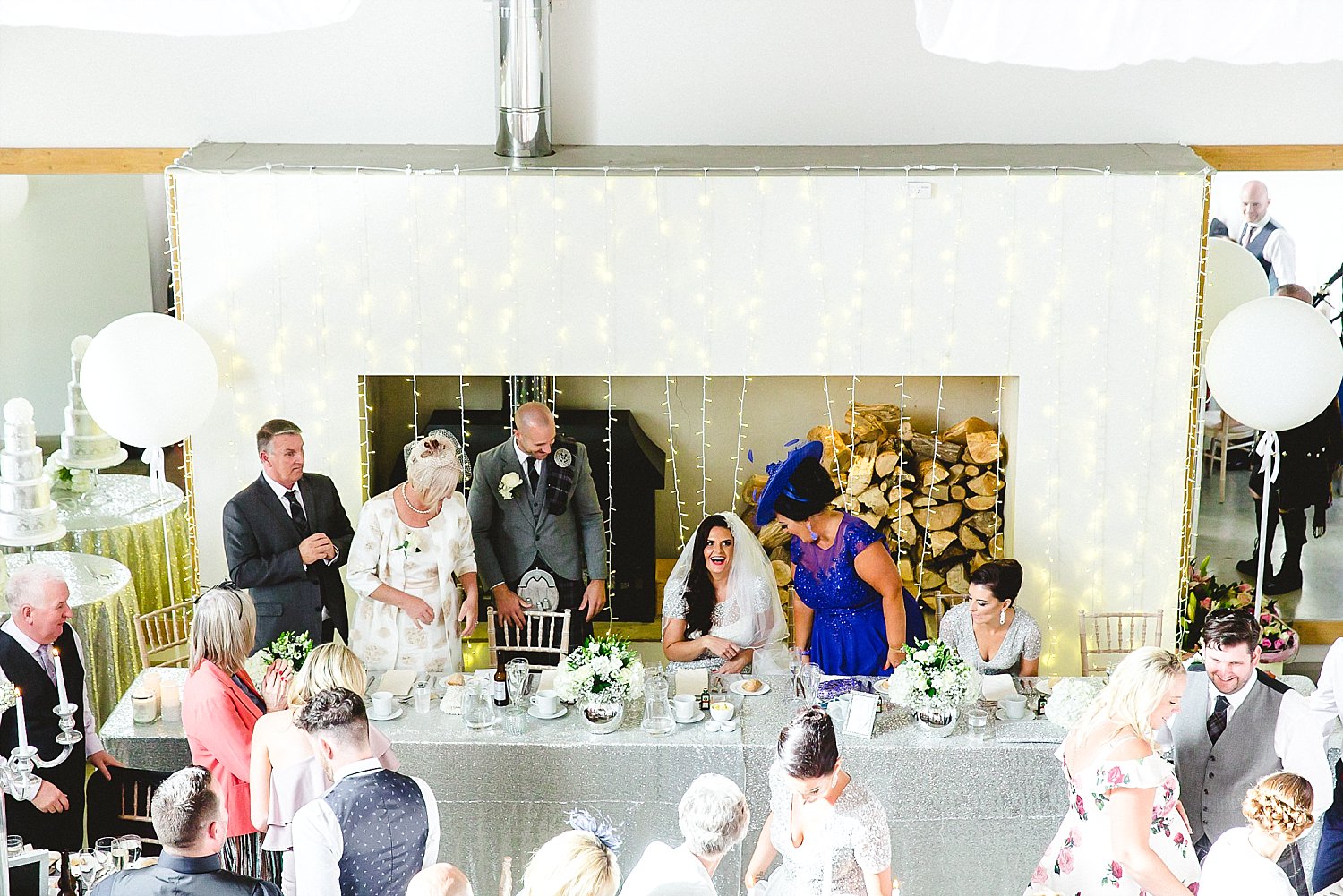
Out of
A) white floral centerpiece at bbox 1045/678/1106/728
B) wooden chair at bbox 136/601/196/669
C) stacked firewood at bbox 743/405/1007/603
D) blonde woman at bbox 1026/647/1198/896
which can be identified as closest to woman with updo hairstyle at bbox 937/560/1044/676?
white floral centerpiece at bbox 1045/678/1106/728

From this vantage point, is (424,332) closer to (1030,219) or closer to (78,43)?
(78,43)

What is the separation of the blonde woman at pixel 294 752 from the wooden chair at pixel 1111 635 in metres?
3.20

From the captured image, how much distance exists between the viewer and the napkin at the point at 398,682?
5289 mm

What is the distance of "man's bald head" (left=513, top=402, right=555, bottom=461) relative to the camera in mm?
6164

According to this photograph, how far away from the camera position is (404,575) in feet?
18.7

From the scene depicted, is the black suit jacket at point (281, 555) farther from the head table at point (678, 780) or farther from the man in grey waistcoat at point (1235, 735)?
the man in grey waistcoat at point (1235, 735)

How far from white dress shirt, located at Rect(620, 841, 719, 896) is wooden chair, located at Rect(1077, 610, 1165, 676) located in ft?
9.58

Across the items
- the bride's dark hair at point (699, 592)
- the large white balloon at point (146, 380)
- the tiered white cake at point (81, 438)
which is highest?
the large white balloon at point (146, 380)

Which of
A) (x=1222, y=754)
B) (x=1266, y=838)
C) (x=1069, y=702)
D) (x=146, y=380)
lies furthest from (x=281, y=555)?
(x=1266, y=838)

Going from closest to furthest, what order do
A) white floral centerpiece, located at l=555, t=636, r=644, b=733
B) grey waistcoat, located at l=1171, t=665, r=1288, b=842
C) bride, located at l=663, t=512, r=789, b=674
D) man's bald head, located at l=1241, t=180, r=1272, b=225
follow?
1. grey waistcoat, located at l=1171, t=665, r=1288, b=842
2. white floral centerpiece, located at l=555, t=636, r=644, b=733
3. bride, located at l=663, t=512, r=789, b=674
4. man's bald head, located at l=1241, t=180, r=1272, b=225

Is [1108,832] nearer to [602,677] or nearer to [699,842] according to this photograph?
[699,842]

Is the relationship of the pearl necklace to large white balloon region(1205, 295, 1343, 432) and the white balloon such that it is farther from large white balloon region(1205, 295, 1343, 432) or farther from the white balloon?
the white balloon

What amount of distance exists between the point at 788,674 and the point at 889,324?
1834 mm

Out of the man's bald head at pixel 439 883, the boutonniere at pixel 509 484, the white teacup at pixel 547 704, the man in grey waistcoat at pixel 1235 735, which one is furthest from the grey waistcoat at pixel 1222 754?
the boutonniere at pixel 509 484
